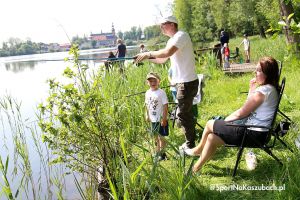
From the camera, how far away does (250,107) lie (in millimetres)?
3229

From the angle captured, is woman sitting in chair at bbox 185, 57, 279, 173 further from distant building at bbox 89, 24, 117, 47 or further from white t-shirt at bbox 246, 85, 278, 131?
distant building at bbox 89, 24, 117, 47

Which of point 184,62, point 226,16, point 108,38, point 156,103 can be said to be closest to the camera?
point 184,62

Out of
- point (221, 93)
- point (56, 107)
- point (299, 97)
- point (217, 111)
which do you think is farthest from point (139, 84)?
point (56, 107)

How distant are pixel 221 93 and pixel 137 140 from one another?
Result: 361 cm

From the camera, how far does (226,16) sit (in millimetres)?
40000

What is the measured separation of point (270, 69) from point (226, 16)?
3853 centimetres

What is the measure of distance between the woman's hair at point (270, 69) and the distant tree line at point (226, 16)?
784 inches

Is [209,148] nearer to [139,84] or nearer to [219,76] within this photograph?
[139,84]

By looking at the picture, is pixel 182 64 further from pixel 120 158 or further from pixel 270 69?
pixel 120 158

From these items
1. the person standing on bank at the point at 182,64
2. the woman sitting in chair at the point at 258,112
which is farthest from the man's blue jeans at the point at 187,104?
the woman sitting in chair at the point at 258,112

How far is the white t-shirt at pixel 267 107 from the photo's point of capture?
10.6ft

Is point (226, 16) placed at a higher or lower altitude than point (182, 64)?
higher

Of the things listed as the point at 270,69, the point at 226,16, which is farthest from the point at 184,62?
the point at 226,16

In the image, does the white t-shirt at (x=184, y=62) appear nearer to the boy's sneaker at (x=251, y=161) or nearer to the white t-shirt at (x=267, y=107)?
the white t-shirt at (x=267, y=107)
